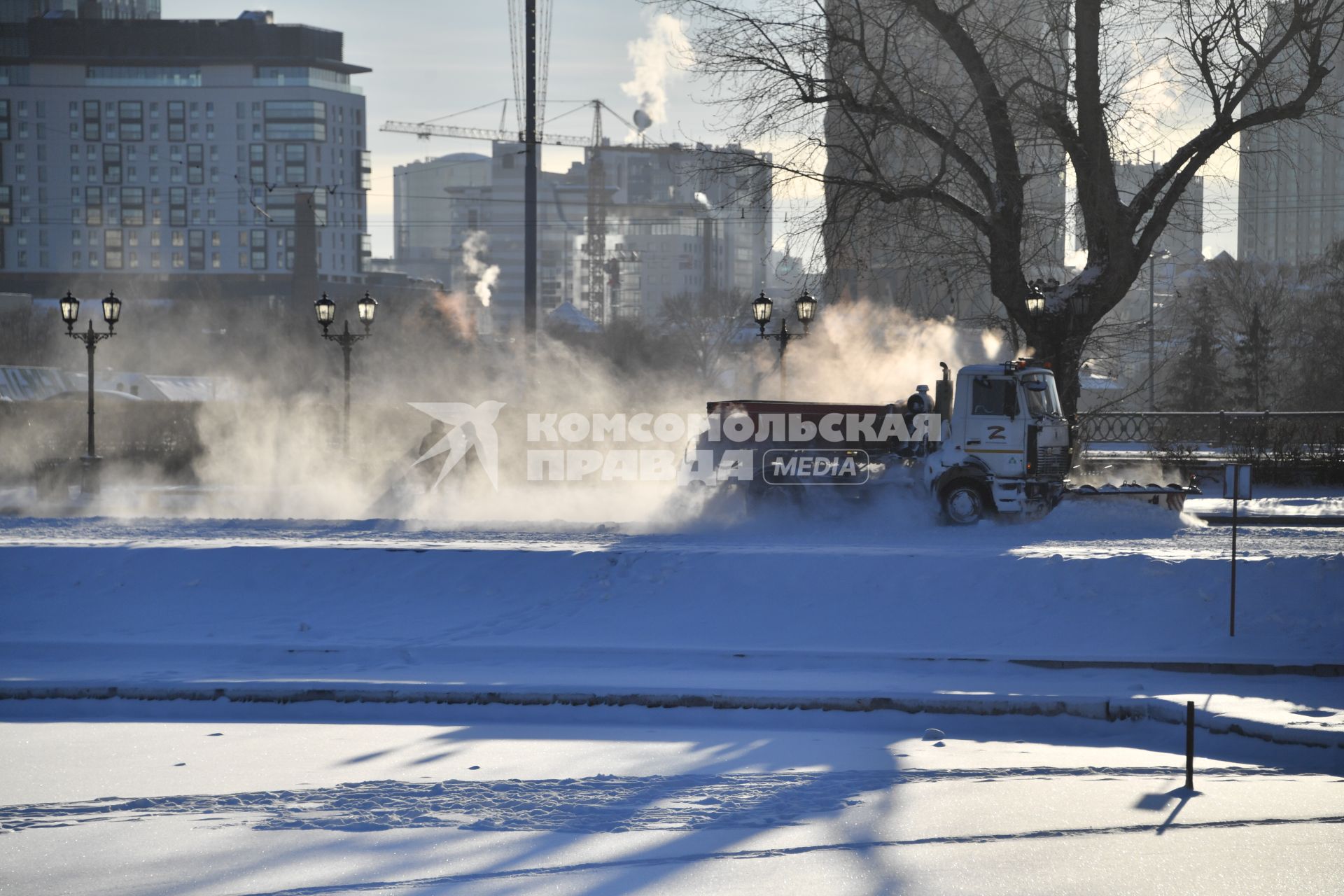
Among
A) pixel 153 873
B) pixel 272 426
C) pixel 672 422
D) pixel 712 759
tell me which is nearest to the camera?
pixel 153 873

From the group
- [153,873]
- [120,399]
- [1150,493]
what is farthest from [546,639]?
[120,399]

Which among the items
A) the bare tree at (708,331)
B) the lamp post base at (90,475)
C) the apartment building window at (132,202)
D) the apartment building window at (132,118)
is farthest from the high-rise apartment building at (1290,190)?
the apartment building window at (132,202)

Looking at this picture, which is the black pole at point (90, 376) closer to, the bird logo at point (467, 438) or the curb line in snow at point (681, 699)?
the bird logo at point (467, 438)

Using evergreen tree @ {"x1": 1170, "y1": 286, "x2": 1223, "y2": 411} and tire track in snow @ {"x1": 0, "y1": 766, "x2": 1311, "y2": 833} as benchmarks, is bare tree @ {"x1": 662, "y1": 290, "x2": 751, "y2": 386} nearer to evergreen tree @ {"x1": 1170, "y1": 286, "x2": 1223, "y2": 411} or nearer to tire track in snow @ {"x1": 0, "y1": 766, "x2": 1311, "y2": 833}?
evergreen tree @ {"x1": 1170, "y1": 286, "x2": 1223, "y2": 411}

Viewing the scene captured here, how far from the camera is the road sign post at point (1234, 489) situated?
12.5m

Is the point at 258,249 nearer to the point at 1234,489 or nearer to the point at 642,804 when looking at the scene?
the point at 1234,489

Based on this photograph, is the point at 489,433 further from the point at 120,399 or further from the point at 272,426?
the point at 120,399

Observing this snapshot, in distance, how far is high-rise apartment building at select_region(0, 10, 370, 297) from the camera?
16638cm

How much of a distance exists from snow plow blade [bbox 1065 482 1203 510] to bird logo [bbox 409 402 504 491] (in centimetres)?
1129

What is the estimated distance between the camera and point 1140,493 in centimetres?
1983

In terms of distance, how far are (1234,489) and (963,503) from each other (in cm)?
693

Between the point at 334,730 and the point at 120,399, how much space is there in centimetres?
3212

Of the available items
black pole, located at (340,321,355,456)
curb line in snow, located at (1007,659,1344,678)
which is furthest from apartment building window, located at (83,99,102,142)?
curb line in snow, located at (1007,659,1344,678)

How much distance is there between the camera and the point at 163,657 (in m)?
12.6
